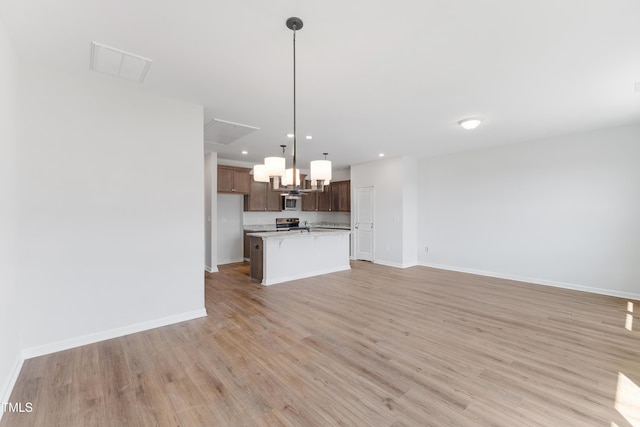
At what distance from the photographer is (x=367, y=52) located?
2416mm

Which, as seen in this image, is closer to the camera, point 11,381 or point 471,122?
point 11,381

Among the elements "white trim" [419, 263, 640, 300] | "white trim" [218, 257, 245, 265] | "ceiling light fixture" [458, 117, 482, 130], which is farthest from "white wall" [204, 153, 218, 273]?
"white trim" [419, 263, 640, 300]

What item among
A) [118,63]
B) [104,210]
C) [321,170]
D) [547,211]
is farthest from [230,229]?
[547,211]

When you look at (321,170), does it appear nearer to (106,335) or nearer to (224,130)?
(224,130)

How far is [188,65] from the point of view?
103 inches

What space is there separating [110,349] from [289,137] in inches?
151

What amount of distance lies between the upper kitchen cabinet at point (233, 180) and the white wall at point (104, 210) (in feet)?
10.8

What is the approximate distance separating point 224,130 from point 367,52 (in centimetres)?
289

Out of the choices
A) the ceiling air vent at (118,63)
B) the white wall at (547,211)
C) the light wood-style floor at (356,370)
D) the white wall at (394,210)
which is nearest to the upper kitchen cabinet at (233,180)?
the white wall at (394,210)

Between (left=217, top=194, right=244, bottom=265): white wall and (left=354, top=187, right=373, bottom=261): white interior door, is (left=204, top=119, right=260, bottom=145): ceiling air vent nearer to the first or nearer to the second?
(left=217, top=194, right=244, bottom=265): white wall

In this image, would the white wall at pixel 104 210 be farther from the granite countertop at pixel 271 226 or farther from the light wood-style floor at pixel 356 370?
Result: the granite countertop at pixel 271 226

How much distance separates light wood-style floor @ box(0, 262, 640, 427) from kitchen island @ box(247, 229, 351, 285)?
1.33 m

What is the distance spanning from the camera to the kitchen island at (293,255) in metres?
Result: 5.35

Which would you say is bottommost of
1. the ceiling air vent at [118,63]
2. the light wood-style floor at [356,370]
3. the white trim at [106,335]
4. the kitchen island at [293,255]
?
the light wood-style floor at [356,370]
